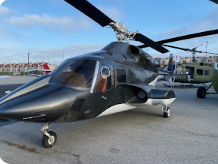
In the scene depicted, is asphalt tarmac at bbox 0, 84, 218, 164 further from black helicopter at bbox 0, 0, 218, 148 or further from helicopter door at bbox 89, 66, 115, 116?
helicopter door at bbox 89, 66, 115, 116

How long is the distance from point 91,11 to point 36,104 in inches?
126

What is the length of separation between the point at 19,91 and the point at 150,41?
4.84m

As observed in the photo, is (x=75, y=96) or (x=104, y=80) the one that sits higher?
(x=104, y=80)

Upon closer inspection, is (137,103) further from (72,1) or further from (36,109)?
(72,1)

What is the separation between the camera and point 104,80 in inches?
156

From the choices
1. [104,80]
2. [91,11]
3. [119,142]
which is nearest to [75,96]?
[104,80]

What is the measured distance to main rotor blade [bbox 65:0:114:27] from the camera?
4.36 metres

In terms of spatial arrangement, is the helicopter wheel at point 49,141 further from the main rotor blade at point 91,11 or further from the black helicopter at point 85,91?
the main rotor blade at point 91,11

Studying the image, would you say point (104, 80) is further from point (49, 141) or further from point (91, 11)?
point (91, 11)

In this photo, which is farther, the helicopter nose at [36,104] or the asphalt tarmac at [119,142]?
the asphalt tarmac at [119,142]

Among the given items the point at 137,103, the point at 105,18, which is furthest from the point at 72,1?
the point at 137,103

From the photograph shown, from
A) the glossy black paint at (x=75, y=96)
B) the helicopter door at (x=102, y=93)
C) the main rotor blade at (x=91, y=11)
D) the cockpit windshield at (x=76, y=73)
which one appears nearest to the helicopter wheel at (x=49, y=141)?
the glossy black paint at (x=75, y=96)

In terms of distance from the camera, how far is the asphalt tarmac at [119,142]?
3.03 meters

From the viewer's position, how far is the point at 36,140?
12.6ft
